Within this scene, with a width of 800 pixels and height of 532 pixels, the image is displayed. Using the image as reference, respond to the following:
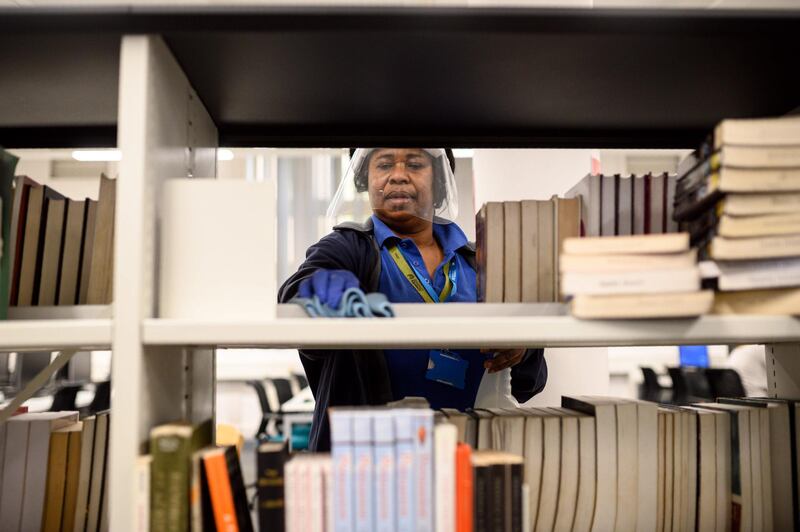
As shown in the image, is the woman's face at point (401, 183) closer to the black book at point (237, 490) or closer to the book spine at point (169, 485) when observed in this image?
the black book at point (237, 490)

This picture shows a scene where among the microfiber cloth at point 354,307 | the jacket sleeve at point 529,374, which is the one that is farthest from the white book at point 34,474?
the jacket sleeve at point 529,374

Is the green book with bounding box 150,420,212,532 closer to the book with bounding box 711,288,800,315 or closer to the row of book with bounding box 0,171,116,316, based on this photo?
the row of book with bounding box 0,171,116,316

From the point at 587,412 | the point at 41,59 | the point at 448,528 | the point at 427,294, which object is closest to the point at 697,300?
the point at 587,412

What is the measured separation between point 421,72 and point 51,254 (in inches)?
33.4

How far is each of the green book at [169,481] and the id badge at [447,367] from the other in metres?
0.86

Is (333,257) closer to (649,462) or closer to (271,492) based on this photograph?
(271,492)

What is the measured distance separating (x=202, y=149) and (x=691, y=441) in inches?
47.9

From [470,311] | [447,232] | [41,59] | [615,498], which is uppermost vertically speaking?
[41,59]

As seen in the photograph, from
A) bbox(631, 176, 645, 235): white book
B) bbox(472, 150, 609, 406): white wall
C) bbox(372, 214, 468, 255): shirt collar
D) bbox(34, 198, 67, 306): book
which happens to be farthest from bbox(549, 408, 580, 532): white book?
bbox(472, 150, 609, 406): white wall

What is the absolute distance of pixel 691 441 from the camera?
49.7 inches

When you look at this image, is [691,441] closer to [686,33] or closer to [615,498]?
[615,498]

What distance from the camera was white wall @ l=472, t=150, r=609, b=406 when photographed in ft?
8.36

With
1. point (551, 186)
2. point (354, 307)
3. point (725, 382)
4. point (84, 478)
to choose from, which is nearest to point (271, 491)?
point (354, 307)

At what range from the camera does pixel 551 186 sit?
105 inches
